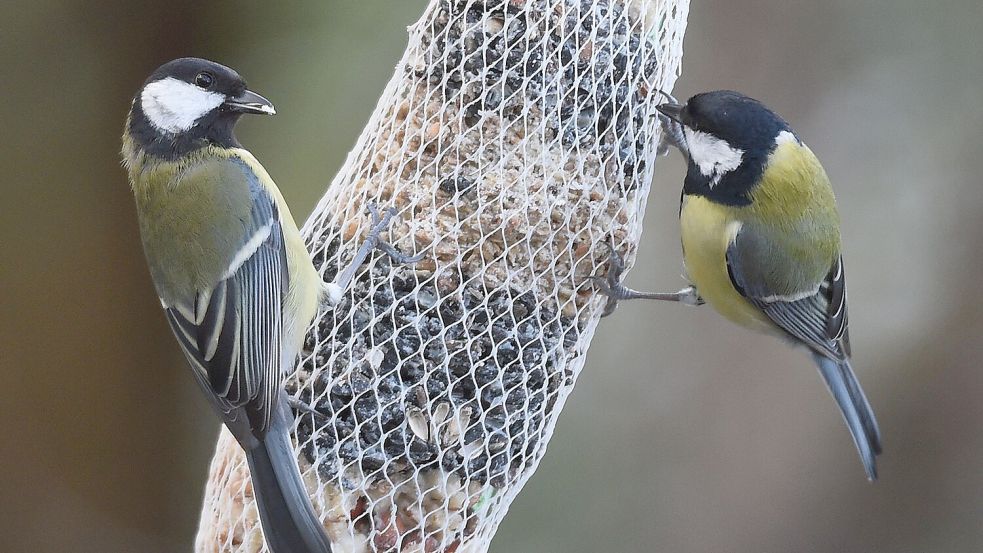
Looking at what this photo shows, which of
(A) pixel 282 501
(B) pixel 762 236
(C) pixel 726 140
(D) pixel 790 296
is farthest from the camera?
(D) pixel 790 296

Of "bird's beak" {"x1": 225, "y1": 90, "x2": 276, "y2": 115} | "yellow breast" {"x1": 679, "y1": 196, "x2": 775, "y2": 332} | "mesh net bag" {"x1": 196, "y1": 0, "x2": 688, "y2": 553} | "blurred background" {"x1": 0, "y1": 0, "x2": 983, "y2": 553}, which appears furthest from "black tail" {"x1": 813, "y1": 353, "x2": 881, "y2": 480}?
"bird's beak" {"x1": 225, "y1": 90, "x2": 276, "y2": 115}

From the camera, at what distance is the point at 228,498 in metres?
1.98

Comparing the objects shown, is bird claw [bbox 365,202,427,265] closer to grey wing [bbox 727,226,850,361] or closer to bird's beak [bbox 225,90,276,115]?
bird's beak [bbox 225,90,276,115]

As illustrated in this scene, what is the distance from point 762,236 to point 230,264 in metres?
1.20

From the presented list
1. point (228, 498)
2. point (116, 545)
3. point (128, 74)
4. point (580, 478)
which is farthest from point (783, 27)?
point (116, 545)

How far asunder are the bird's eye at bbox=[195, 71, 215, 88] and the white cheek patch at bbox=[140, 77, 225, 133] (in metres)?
0.01

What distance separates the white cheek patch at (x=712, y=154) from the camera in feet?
6.78

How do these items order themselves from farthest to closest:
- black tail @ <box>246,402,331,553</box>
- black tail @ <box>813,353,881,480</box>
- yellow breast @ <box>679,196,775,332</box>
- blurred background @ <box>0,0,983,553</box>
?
blurred background @ <box>0,0,983,553</box> → black tail @ <box>813,353,881,480</box> → yellow breast @ <box>679,196,775,332</box> → black tail @ <box>246,402,331,553</box>

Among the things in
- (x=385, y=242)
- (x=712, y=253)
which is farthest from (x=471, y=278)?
(x=712, y=253)

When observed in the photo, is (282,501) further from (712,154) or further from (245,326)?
(712,154)

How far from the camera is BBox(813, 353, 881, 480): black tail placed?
7.64 ft

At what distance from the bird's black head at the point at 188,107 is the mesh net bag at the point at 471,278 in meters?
0.33

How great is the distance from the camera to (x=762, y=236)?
2.22 meters

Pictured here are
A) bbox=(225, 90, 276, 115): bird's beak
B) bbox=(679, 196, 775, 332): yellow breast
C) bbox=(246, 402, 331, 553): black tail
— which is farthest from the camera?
bbox=(679, 196, 775, 332): yellow breast
